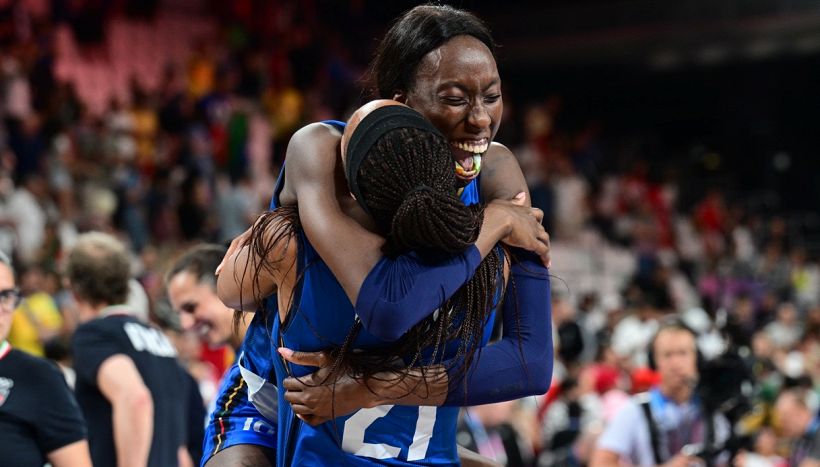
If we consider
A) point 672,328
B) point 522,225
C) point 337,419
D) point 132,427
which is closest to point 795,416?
point 672,328

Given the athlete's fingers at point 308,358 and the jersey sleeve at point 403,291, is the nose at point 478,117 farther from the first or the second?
the athlete's fingers at point 308,358

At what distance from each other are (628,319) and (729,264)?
189 inches

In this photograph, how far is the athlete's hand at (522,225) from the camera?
2.36 m

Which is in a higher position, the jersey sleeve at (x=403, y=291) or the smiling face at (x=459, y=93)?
the smiling face at (x=459, y=93)

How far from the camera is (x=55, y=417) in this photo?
3.43m

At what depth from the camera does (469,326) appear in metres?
2.31

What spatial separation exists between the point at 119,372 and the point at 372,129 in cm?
220

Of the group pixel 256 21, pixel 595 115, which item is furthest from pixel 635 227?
pixel 256 21

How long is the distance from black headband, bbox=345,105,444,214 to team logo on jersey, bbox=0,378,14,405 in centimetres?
173

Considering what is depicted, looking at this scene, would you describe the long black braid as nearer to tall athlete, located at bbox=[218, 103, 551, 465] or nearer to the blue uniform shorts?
tall athlete, located at bbox=[218, 103, 551, 465]

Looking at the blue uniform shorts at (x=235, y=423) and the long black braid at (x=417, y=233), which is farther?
the blue uniform shorts at (x=235, y=423)

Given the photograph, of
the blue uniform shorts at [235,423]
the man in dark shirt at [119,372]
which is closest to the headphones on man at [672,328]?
the man in dark shirt at [119,372]

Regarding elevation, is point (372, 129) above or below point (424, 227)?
above

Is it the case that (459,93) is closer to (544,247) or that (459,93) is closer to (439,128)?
(439,128)
